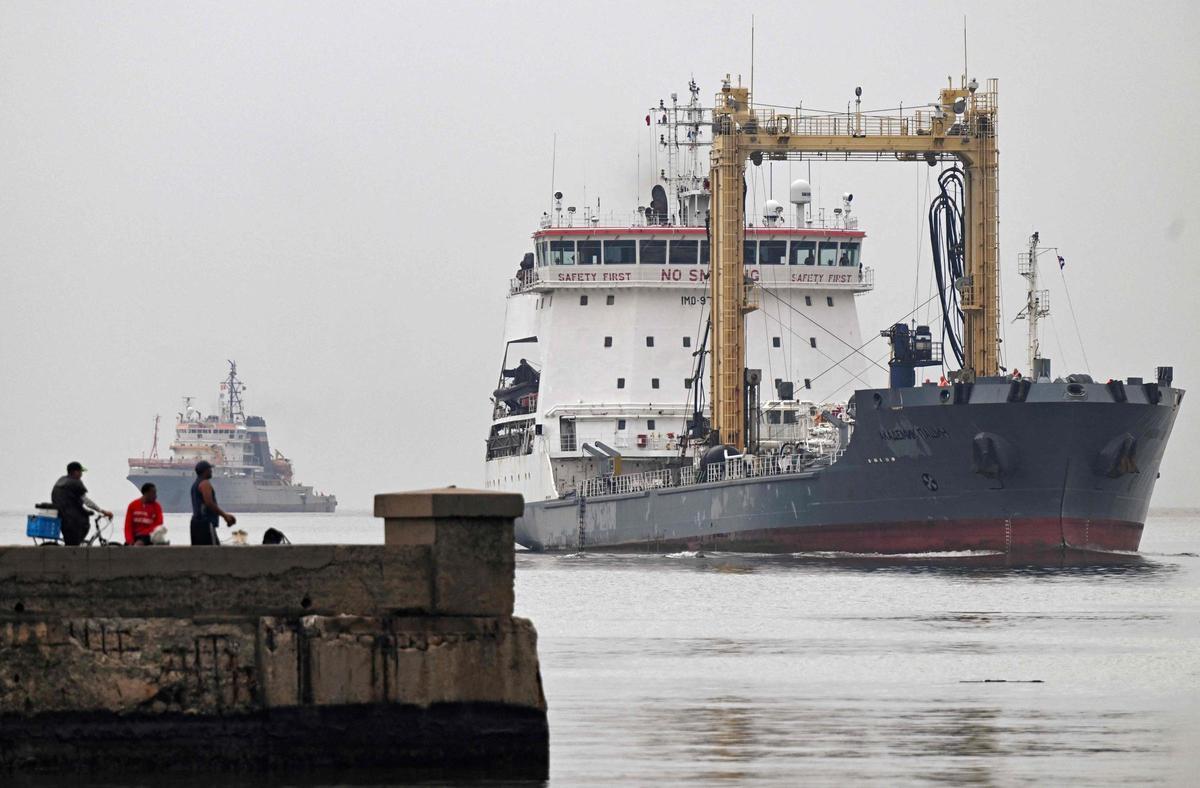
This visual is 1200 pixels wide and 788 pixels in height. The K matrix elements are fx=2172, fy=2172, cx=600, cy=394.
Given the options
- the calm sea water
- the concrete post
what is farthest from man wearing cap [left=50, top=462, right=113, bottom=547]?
the calm sea water

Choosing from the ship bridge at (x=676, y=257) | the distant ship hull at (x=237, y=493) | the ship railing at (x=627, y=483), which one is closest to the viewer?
the ship railing at (x=627, y=483)

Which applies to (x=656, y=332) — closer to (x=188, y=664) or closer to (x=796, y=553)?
(x=796, y=553)

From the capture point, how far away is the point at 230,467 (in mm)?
159125

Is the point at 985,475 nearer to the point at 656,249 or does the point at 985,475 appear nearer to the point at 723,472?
the point at 723,472

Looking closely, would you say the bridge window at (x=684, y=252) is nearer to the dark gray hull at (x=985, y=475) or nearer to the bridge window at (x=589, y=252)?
the bridge window at (x=589, y=252)

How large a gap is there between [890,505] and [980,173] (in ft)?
28.9

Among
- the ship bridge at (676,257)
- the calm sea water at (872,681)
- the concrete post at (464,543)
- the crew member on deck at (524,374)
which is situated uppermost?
the ship bridge at (676,257)

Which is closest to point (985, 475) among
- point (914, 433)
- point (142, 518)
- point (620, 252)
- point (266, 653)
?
point (914, 433)

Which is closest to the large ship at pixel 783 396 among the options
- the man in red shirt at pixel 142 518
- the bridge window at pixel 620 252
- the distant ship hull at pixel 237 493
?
the bridge window at pixel 620 252

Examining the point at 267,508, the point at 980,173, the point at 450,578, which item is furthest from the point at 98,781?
the point at 267,508

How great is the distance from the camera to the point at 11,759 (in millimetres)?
11055

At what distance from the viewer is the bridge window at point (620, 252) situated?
48.3 metres

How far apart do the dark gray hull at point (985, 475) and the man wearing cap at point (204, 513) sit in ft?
84.2

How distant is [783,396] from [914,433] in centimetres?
755
